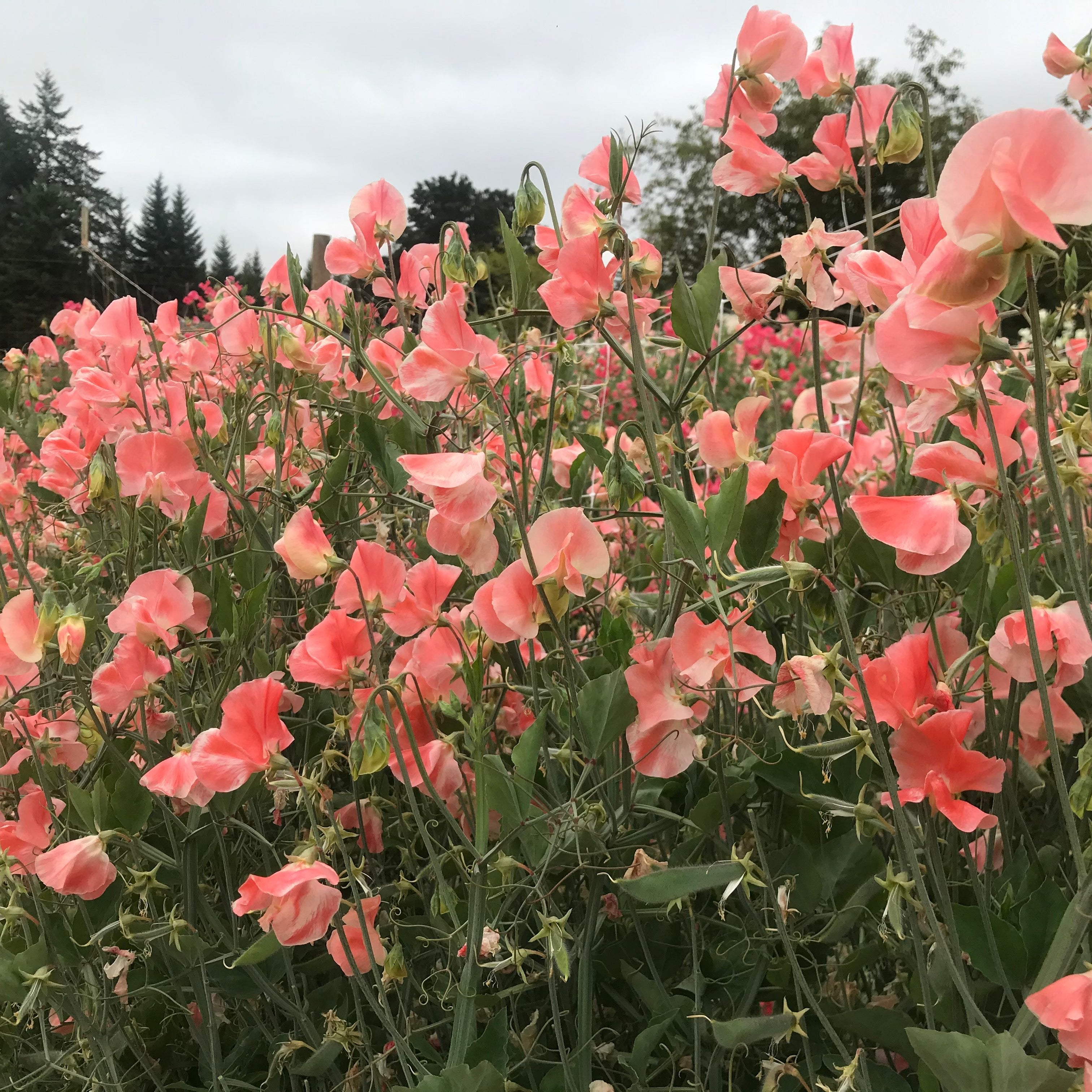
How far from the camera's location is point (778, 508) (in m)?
0.69

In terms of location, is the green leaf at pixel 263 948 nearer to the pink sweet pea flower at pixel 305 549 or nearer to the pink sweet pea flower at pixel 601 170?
the pink sweet pea flower at pixel 305 549

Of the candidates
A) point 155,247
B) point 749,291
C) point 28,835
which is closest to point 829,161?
point 749,291

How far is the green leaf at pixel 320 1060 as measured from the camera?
80 centimetres

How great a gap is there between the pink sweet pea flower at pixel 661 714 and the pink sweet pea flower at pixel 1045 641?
201mm

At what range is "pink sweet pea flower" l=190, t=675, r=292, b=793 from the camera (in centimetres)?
71

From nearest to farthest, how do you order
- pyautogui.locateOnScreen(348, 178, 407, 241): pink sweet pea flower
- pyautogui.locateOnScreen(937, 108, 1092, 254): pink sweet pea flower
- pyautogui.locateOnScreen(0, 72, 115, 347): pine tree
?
pyautogui.locateOnScreen(937, 108, 1092, 254): pink sweet pea flower, pyautogui.locateOnScreen(348, 178, 407, 241): pink sweet pea flower, pyautogui.locateOnScreen(0, 72, 115, 347): pine tree

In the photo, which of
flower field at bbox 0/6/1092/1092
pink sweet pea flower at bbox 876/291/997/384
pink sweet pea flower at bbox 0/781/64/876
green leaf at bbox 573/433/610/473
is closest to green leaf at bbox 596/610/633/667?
flower field at bbox 0/6/1092/1092

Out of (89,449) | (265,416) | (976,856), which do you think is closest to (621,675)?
(976,856)

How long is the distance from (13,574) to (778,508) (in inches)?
68.2

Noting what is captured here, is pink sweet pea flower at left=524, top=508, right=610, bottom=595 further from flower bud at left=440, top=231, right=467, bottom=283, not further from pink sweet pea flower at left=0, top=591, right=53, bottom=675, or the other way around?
pink sweet pea flower at left=0, top=591, right=53, bottom=675

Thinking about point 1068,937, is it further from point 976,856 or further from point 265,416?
point 265,416

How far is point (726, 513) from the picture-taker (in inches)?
24.1

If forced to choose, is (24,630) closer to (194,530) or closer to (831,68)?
(194,530)

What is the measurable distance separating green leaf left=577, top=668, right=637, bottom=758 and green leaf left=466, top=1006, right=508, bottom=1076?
208mm
